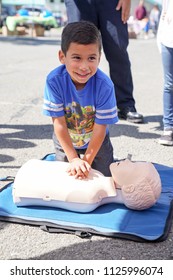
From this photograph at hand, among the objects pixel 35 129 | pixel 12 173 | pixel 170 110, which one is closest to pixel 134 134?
pixel 170 110

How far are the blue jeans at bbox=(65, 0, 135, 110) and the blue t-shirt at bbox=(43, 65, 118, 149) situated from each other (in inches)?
52.4

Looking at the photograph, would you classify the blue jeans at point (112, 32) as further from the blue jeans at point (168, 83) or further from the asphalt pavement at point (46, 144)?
the blue jeans at point (168, 83)

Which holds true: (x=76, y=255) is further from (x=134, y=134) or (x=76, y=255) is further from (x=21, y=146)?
(x=134, y=134)

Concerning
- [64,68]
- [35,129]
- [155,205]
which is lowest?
[35,129]

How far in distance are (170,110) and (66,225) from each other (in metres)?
1.63

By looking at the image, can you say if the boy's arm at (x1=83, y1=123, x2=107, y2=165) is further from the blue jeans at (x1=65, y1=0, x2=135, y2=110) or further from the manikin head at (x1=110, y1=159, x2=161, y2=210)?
the blue jeans at (x1=65, y1=0, x2=135, y2=110)

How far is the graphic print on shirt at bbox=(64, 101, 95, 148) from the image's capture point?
97.5 inches

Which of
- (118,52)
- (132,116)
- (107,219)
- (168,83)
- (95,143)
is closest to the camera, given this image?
(107,219)

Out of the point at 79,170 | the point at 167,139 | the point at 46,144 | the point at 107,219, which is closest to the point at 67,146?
the point at 79,170

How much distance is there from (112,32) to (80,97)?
1524 mm

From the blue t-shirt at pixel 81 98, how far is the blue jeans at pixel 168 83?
966 millimetres

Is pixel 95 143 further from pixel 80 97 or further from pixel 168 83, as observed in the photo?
pixel 168 83

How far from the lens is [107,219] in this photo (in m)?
2.06

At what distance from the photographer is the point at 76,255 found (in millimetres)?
1771
